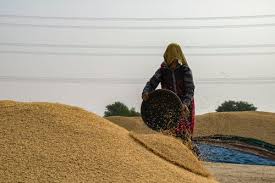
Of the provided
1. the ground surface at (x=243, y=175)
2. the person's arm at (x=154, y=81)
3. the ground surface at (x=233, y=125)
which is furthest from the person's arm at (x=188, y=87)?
the ground surface at (x=233, y=125)

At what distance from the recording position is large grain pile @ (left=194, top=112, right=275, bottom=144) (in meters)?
16.3

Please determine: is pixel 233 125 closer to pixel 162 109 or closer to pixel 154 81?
pixel 154 81

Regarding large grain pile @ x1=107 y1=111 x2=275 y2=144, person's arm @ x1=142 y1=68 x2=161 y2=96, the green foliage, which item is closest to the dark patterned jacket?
person's arm @ x1=142 y1=68 x2=161 y2=96

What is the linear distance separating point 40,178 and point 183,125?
99.6 inches

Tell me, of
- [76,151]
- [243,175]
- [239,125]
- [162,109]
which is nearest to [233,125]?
[239,125]

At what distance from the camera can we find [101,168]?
12.9ft

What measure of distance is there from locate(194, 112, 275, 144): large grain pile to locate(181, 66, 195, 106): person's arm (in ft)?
32.6

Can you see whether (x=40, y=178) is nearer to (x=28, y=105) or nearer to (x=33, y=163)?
(x=33, y=163)

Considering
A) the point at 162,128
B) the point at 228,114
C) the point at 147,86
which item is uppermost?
→ the point at 228,114

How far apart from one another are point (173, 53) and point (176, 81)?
0.97 feet

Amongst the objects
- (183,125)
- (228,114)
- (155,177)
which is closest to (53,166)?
(155,177)

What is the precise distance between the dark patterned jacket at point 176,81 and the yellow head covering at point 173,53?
0.07 metres

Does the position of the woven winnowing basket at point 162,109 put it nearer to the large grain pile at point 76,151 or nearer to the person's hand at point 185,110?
the person's hand at point 185,110

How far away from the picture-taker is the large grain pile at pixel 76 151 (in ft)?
12.5
